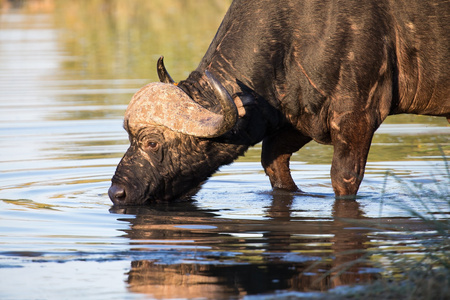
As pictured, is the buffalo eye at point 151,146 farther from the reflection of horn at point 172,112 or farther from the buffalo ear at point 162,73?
the buffalo ear at point 162,73

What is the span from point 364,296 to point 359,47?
3.45 m

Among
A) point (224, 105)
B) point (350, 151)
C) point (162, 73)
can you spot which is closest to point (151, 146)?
point (162, 73)

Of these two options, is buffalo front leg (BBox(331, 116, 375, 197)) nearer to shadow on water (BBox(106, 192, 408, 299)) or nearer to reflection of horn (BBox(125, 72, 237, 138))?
shadow on water (BBox(106, 192, 408, 299))

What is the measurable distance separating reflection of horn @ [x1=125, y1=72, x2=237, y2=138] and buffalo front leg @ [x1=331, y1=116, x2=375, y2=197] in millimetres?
1147

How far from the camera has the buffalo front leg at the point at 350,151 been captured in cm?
785

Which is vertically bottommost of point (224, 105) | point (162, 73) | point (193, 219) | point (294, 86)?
point (193, 219)

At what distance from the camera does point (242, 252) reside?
20.4 feet

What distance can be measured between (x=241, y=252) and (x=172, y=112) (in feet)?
6.12

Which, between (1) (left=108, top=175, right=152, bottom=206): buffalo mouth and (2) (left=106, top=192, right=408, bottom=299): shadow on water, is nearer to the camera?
(2) (left=106, top=192, right=408, bottom=299): shadow on water

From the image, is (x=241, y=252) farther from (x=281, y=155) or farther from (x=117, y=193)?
Result: (x=281, y=155)

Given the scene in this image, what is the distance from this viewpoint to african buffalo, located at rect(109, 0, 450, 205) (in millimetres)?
7742

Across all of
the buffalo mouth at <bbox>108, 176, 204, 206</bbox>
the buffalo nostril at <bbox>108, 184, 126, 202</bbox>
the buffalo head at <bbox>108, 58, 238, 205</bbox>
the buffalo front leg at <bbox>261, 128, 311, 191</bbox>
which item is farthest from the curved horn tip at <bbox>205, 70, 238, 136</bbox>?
the buffalo front leg at <bbox>261, 128, 311, 191</bbox>

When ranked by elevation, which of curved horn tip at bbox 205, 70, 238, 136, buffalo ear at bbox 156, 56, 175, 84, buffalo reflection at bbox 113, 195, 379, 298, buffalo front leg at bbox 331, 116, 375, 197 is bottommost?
buffalo reflection at bbox 113, 195, 379, 298

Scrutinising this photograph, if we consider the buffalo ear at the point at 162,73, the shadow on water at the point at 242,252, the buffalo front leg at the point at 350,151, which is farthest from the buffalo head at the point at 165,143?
the buffalo front leg at the point at 350,151
